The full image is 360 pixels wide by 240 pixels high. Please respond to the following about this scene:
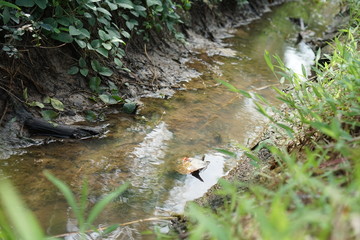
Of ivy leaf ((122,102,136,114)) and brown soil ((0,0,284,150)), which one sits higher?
brown soil ((0,0,284,150))

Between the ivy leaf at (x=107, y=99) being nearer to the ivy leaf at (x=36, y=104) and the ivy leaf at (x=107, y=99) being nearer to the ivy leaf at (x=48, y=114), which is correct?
the ivy leaf at (x=48, y=114)

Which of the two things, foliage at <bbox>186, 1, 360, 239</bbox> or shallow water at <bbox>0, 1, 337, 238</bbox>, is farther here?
shallow water at <bbox>0, 1, 337, 238</bbox>

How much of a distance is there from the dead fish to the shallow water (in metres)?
0.04

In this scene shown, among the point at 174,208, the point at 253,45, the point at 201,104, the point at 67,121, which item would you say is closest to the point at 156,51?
the point at 201,104

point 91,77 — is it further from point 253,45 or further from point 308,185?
point 253,45

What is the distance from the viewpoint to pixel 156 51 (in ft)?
16.2

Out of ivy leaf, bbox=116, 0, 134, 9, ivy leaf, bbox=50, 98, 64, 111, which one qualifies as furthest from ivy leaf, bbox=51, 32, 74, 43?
ivy leaf, bbox=116, 0, 134, 9

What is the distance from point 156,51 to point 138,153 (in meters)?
2.31

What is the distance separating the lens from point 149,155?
2.95 meters

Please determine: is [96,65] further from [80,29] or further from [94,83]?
[80,29]

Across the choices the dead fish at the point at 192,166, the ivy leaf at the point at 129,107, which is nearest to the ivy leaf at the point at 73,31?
the ivy leaf at the point at 129,107

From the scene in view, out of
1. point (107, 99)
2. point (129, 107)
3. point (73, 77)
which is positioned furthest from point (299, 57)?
point (73, 77)

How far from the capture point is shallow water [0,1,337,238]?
7.56ft

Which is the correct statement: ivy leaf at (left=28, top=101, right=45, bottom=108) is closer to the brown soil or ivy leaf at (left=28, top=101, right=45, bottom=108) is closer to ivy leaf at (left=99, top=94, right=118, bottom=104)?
the brown soil
